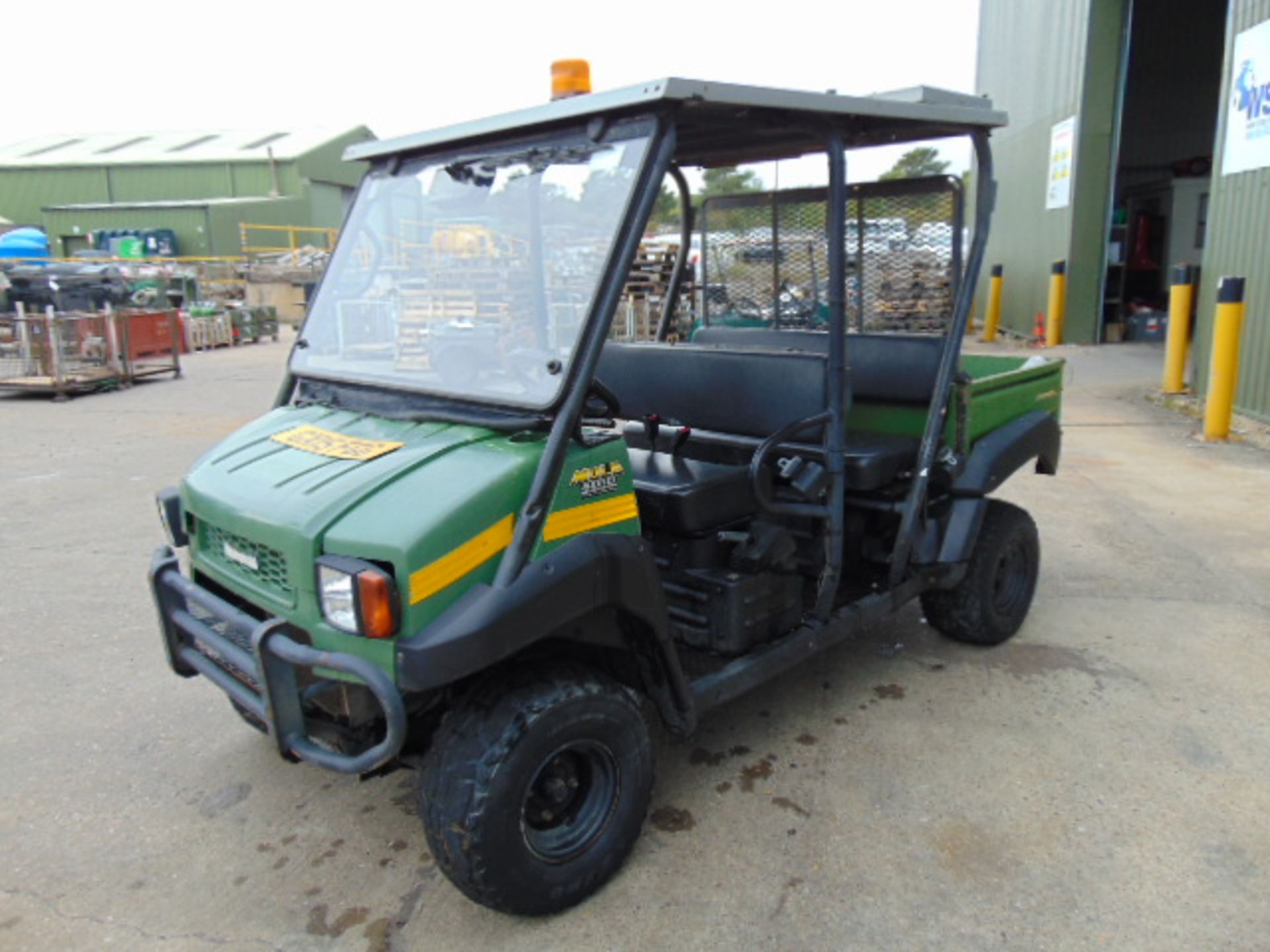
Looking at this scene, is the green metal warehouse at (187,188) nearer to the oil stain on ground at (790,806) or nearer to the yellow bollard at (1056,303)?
the yellow bollard at (1056,303)

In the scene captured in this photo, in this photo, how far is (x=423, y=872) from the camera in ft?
9.11

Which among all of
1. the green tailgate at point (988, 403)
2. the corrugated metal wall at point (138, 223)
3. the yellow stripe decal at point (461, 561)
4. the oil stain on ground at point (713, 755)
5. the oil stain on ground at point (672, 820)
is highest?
the corrugated metal wall at point (138, 223)

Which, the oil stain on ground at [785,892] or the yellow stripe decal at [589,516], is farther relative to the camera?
the oil stain on ground at [785,892]

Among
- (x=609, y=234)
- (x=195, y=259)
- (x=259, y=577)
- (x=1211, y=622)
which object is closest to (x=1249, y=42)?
(x=1211, y=622)

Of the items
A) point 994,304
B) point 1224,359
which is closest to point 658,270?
point 1224,359

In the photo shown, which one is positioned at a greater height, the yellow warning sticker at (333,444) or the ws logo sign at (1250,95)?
the ws logo sign at (1250,95)

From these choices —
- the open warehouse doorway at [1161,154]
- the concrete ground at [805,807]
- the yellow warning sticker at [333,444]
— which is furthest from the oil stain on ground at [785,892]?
the open warehouse doorway at [1161,154]

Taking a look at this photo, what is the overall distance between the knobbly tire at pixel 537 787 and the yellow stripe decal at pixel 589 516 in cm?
39

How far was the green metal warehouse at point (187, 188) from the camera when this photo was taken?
34094 mm

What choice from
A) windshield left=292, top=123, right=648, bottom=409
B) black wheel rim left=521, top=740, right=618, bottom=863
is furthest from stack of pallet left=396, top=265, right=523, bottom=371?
black wheel rim left=521, top=740, right=618, bottom=863

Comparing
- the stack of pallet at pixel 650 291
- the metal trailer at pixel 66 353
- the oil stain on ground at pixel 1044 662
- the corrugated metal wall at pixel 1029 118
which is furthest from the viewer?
the corrugated metal wall at pixel 1029 118

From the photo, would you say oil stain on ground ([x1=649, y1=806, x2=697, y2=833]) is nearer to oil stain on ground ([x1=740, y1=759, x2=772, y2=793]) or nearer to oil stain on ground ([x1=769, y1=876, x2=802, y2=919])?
oil stain on ground ([x1=740, y1=759, x2=772, y2=793])

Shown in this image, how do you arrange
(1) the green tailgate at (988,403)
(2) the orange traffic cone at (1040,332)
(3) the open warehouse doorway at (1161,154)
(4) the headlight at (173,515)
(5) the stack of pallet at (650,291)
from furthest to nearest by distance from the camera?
(3) the open warehouse doorway at (1161,154), (2) the orange traffic cone at (1040,332), (5) the stack of pallet at (650,291), (1) the green tailgate at (988,403), (4) the headlight at (173,515)

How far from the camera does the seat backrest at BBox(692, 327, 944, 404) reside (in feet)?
12.9
